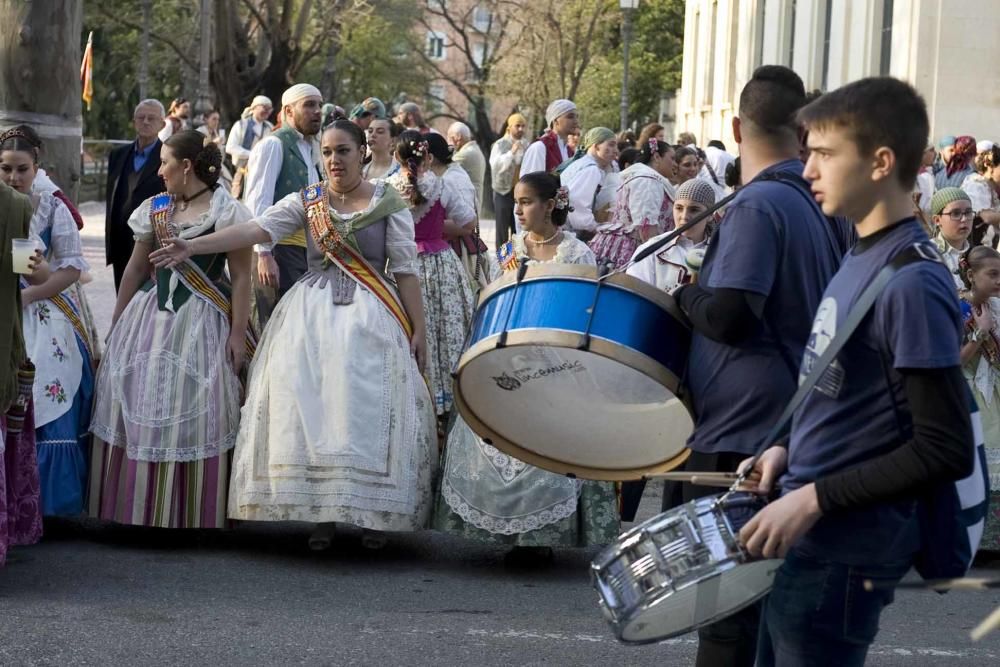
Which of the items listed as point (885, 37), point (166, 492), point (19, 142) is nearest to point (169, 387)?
point (166, 492)

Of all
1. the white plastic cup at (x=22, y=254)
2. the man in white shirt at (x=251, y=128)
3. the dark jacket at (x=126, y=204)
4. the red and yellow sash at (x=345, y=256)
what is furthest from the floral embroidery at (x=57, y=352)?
the man in white shirt at (x=251, y=128)

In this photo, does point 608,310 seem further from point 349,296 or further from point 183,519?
point 183,519

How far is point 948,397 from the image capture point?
2.91 m

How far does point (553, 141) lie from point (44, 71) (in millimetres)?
7787

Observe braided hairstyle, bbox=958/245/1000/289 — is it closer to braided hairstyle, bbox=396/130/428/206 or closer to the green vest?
braided hairstyle, bbox=396/130/428/206

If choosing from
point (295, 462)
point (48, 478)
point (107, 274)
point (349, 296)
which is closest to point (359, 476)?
point (295, 462)

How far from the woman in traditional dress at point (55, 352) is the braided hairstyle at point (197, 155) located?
1.94 feet

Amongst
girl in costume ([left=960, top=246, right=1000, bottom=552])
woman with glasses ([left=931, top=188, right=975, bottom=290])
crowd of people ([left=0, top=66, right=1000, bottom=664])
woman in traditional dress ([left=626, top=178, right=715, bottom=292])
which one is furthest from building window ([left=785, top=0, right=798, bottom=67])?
girl in costume ([left=960, top=246, right=1000, bottom=552])

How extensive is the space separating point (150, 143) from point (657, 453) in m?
6.73

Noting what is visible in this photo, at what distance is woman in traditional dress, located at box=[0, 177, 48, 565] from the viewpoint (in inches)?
235

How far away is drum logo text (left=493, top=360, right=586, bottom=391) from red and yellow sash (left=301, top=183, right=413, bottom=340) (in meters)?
2.65

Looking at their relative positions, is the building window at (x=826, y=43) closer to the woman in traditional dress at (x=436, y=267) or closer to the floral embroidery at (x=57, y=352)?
the woman in traditional dress at (x=436, y=267)

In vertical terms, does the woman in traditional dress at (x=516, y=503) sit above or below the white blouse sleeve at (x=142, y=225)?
below

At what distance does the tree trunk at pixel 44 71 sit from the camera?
8.41 meters
